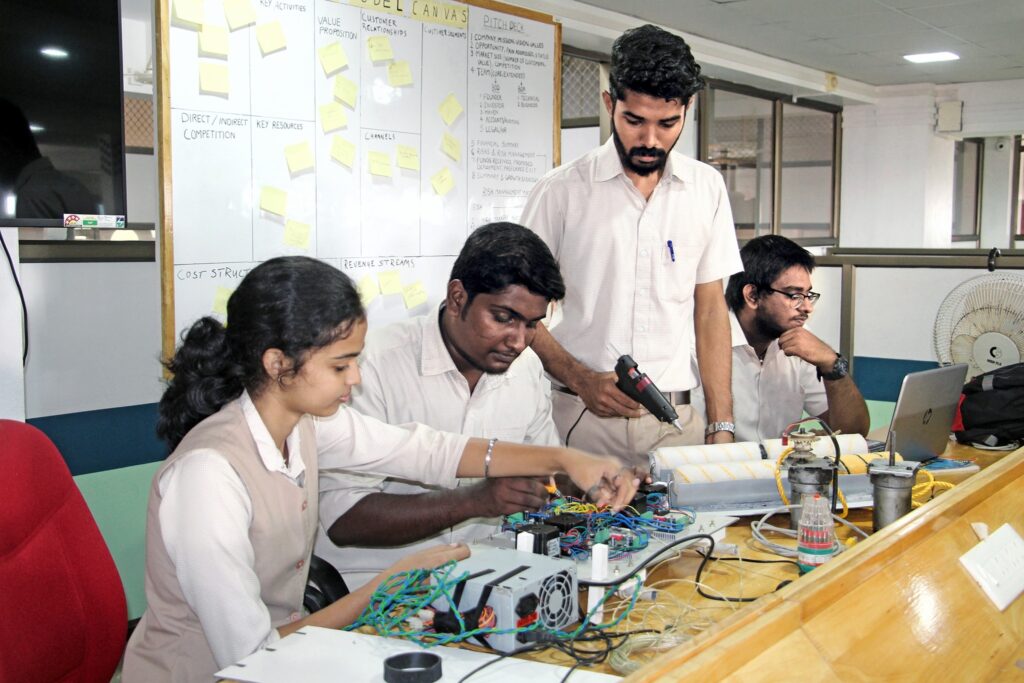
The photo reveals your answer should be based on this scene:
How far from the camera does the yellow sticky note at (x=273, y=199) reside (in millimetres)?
2691

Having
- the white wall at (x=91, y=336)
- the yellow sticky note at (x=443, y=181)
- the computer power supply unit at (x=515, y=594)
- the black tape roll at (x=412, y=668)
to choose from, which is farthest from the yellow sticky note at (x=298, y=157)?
the black tape roll at (x=412, y=668)

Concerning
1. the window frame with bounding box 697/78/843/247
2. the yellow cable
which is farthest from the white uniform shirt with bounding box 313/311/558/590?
the window frame with bounding box 697/78/843/247

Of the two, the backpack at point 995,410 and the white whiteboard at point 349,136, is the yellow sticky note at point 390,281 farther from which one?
the backpack at point 995,410

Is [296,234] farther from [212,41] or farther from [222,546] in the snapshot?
[222,546]

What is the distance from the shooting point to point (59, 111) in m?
2.60

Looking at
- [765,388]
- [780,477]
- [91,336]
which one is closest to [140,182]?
[91,336]

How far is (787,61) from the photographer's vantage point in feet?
21.3

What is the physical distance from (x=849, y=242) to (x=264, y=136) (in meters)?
6.35

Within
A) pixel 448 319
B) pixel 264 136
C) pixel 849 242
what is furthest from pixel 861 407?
pixel 849 242

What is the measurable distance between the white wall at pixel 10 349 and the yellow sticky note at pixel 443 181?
1.29m

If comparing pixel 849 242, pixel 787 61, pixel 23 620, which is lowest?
pixel 23 620

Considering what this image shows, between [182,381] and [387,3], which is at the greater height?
[387,3]

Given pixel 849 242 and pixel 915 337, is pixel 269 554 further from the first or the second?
pixel 849 242

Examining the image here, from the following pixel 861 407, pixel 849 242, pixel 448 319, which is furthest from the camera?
pixel 849 242
